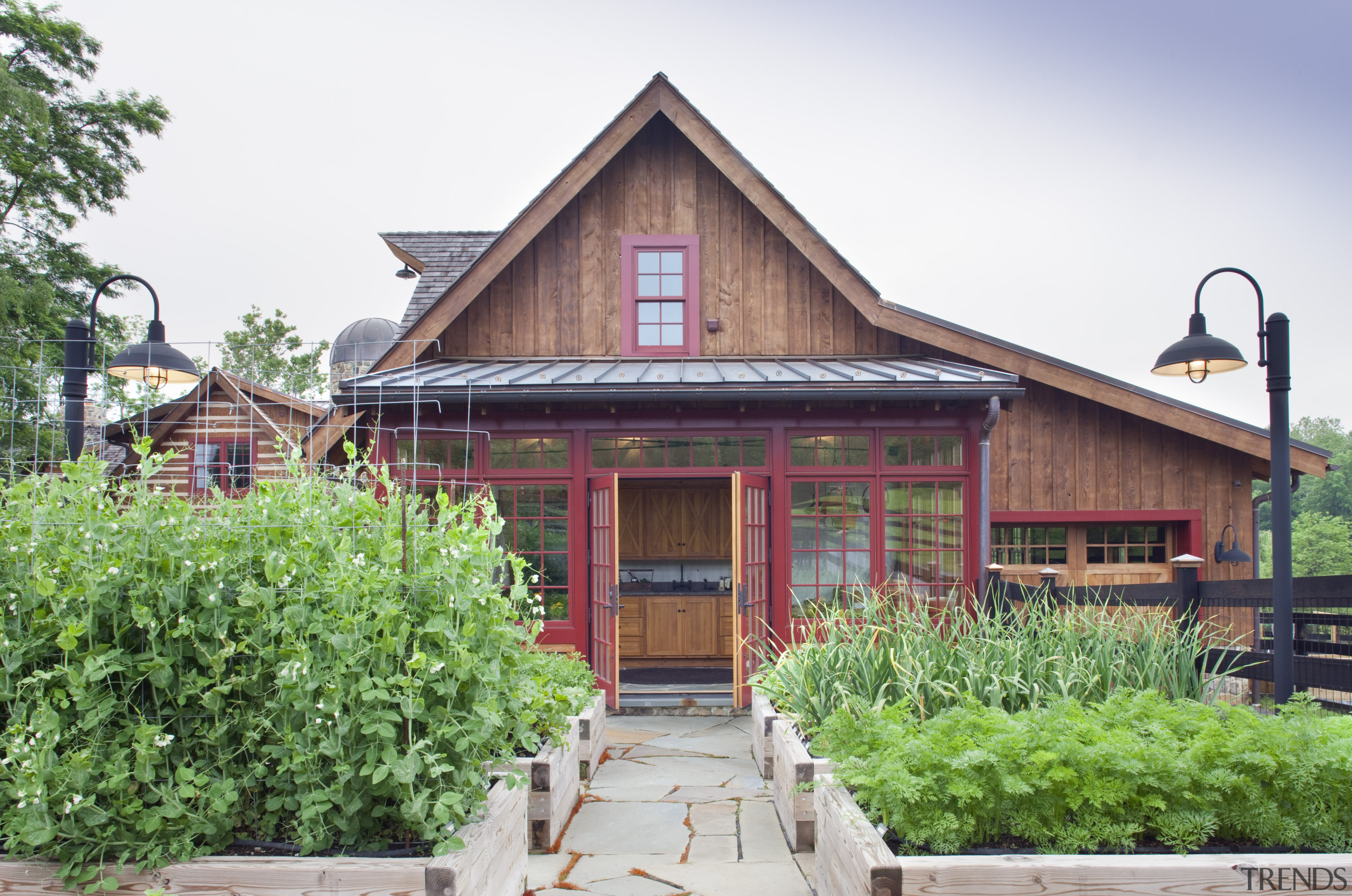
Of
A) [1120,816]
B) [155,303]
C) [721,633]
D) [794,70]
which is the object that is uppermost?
[794,70]

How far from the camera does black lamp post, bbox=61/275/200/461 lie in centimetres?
444

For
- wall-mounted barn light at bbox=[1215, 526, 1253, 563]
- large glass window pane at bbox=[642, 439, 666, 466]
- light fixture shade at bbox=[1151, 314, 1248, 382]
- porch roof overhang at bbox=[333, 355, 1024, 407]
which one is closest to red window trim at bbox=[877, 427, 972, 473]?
porch roof overhang at bbox=[333, 355, 1024, 407]

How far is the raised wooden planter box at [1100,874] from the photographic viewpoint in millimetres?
2217

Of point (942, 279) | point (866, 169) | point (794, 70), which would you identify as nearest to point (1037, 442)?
point (794, 70)

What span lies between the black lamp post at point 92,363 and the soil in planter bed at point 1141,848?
A: 13.7 feet

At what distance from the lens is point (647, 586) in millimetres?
9180

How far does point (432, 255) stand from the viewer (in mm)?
9664

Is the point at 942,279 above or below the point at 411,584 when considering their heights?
above

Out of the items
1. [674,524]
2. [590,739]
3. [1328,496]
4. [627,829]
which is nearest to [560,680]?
[590,739]

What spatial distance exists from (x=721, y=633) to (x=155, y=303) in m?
5.99

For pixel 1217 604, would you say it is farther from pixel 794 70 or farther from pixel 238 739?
pixel 794 70

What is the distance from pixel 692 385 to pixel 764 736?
2821 mm

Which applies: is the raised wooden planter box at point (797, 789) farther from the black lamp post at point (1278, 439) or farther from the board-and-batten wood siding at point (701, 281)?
the board-and-batten wood siding at point (701, 281)

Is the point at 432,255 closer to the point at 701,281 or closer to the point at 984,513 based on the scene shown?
the point at 701,281
